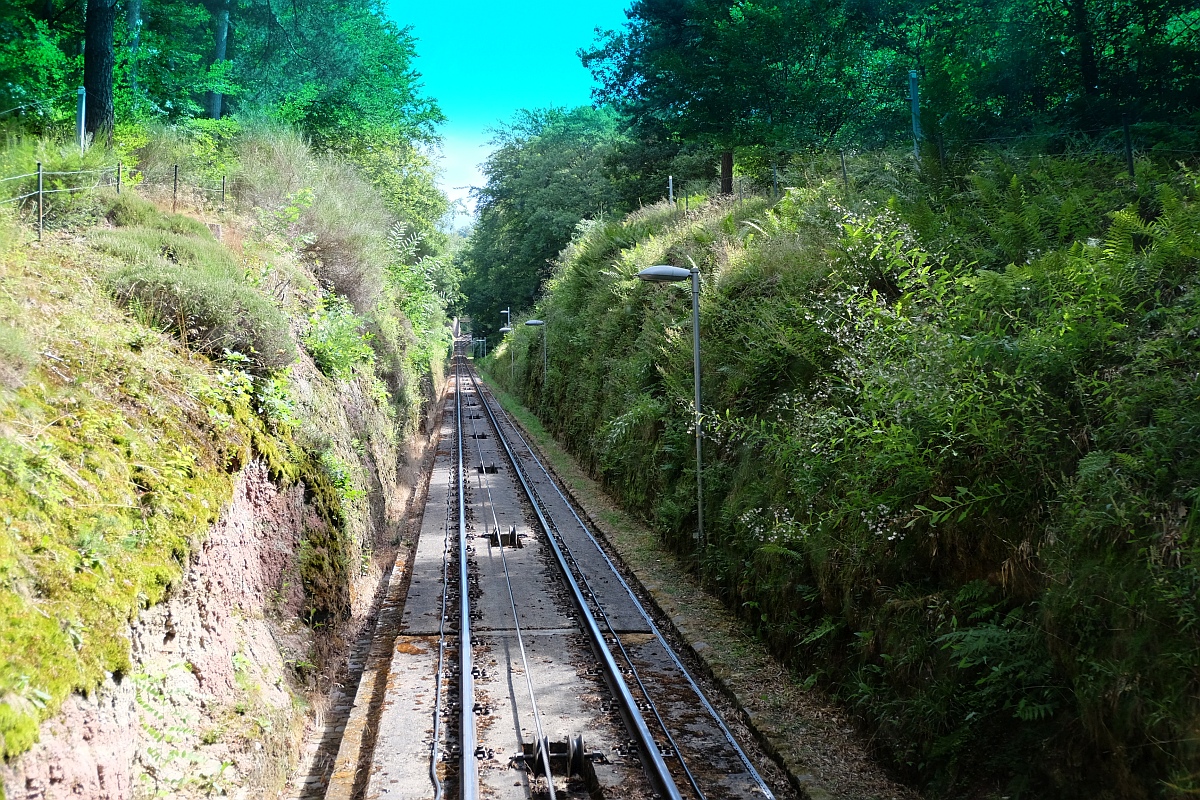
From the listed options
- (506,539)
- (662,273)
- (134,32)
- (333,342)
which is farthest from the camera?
(134,32)

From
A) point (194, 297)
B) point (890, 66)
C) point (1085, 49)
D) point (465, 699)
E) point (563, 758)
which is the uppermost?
point (890, 66)

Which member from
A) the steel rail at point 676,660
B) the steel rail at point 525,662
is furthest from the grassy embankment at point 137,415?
the steel rail at point 676,660

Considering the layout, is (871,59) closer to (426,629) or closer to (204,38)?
(426,629)

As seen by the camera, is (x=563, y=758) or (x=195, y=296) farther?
(x=195, y=296)

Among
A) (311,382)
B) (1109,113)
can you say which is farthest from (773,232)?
(311,382)

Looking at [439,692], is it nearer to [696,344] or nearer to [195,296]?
[195,296]

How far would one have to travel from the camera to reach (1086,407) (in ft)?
19.2

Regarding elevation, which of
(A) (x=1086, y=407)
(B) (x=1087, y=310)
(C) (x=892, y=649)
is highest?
(B) (x=1087, y=310)

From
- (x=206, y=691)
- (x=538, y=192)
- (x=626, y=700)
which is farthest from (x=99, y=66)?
(x=538, y=192)

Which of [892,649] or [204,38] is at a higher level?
[204,38]

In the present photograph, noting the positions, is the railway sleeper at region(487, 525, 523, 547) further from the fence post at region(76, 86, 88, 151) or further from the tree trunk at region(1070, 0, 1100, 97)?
the tree trunk at region(1070, 0, 1100, 97)

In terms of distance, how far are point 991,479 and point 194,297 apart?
805 cm

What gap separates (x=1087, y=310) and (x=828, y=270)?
4956 mm

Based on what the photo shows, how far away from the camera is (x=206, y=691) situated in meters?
5.89
